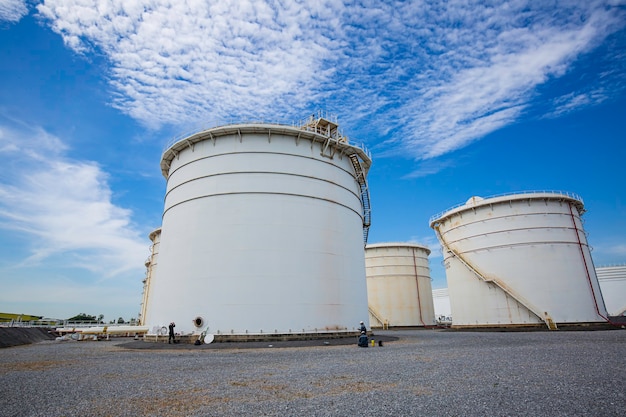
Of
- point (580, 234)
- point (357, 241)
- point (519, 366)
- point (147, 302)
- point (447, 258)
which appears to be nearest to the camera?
point (519, 366)

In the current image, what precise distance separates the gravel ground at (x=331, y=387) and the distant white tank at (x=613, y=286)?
47201 mm

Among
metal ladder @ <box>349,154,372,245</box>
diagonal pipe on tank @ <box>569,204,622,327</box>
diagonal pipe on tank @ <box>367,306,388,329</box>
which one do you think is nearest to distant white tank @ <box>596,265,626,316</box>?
diagonal pipe on tank @ <box>569,204,622,327</box>

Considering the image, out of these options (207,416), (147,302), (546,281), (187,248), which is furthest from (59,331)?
(546,281)

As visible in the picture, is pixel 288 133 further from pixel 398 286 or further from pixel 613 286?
pixel 613 286

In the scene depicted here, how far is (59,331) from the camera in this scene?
2586cm

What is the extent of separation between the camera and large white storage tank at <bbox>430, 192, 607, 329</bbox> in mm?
22469

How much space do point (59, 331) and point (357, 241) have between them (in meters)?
24.4

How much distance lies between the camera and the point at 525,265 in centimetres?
2331

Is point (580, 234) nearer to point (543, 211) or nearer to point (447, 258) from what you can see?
point (543, 211)

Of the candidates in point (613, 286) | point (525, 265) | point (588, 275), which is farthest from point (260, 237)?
point (613, 286)

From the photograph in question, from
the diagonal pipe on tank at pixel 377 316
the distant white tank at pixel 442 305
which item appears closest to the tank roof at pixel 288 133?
the diagonal pipe on tank at pixel 377 316

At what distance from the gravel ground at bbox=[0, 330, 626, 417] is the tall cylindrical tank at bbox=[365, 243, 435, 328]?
26.7 metres

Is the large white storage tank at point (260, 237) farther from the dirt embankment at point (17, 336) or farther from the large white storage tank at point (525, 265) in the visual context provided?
the large white storage tank at point (525, 265)

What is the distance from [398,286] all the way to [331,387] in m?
32.0
